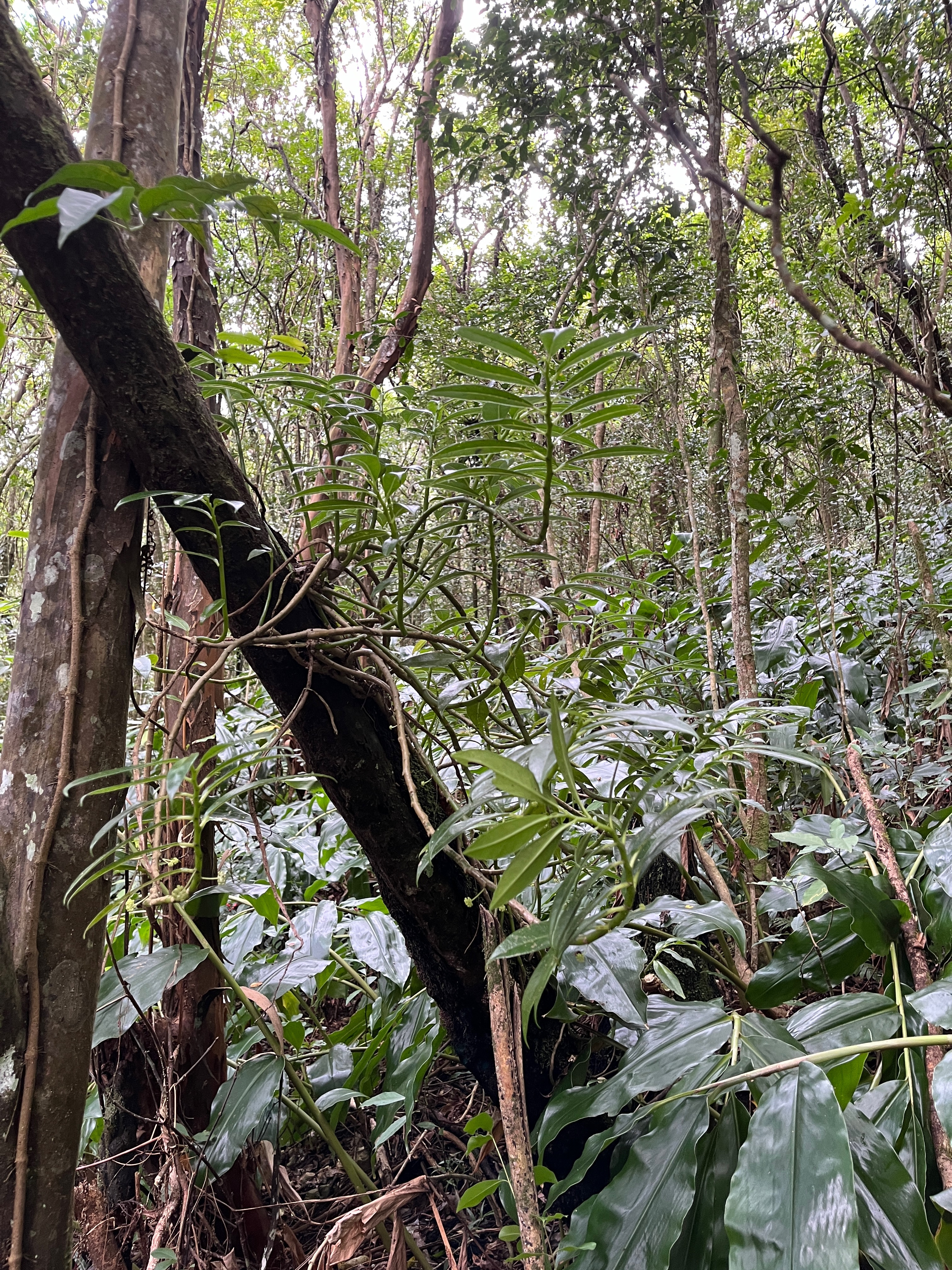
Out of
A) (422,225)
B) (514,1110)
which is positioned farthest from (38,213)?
(422,225)

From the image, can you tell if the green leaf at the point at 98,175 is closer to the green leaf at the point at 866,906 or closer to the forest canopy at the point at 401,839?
the forest canopy at the point at 401,839

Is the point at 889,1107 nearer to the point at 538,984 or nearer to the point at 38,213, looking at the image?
the point at 538,984

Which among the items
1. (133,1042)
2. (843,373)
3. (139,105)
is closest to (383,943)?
(133,1042)

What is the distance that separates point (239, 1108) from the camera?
2.83 feet

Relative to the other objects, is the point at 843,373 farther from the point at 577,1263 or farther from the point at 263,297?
the point at 577,1263

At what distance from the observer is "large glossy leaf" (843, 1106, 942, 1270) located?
0.51 metres

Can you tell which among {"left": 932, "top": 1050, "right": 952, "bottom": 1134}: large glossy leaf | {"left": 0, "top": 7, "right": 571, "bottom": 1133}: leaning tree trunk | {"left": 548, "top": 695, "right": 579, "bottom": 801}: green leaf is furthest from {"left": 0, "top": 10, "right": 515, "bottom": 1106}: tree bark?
{"left": 932, "top": 1050, "right": 952, "bottom": 1134}: large glossy leaf

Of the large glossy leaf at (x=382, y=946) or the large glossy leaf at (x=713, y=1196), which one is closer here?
the large glossy leaf at (x=713, y=1196)

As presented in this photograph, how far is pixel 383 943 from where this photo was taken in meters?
0.96

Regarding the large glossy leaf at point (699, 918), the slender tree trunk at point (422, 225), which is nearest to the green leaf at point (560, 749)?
the large glossy leaf at point (699, 918)

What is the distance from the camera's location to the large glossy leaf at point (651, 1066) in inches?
25.9

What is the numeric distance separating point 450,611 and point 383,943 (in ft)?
2.29

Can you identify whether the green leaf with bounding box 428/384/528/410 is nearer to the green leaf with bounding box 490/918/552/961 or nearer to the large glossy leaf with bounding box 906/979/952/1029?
the green leaf with bounding box 490/918/552/961

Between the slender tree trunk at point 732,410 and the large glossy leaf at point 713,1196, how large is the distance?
27.5 inches
